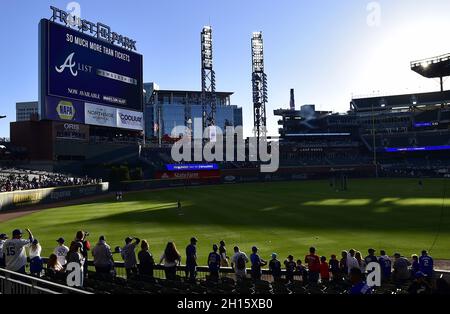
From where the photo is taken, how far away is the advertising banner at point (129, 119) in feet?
233

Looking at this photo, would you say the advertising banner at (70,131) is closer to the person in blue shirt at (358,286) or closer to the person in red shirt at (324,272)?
the person in red shirt at (324,272)

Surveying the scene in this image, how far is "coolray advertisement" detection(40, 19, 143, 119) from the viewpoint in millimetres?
58125

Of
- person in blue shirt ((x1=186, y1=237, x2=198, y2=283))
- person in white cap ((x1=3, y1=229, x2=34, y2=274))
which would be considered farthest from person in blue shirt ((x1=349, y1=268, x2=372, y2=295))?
person in white cap ((x1=3, y1=229, x2=34, y2=274))

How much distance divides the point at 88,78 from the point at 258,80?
45785 mm

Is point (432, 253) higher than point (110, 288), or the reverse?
point (110, 288)

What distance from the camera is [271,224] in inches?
1117

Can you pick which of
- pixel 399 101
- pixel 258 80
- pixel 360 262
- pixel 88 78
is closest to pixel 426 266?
pixel 360 262

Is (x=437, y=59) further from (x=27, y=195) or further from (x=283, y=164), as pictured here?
(x=27, y=195)

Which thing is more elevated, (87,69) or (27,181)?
(87,69)

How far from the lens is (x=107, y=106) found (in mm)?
68250

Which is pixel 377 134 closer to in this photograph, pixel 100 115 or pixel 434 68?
pixel 434 68
